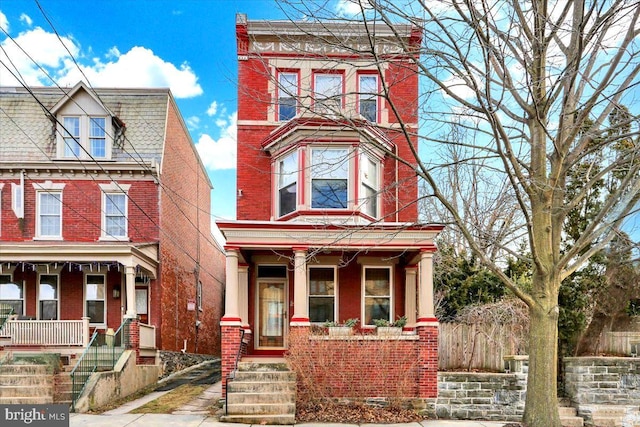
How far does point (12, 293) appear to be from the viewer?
17.4 meters

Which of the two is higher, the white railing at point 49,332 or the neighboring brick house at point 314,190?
the neighboring brick house at point 314,190

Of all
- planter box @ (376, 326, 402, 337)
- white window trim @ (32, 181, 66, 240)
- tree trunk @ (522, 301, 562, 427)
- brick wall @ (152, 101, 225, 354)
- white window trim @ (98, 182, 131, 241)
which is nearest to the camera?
tree trunk @ (522, 301, 562, 427)

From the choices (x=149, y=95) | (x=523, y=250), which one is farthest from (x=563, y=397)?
(x=149, y=95)

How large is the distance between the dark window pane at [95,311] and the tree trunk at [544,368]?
13.8 meters

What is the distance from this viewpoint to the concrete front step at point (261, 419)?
10.5m

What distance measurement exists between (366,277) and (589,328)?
19.1ft

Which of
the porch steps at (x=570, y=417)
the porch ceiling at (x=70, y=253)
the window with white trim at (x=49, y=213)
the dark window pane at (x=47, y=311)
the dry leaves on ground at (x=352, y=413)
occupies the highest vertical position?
the window with white trim at (x=49, y=213)

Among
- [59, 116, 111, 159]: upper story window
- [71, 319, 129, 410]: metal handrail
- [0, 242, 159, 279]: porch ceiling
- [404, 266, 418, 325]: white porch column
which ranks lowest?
[71, 319, 129, 410]: metal handrail

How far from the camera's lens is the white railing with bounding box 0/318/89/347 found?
14898 mm

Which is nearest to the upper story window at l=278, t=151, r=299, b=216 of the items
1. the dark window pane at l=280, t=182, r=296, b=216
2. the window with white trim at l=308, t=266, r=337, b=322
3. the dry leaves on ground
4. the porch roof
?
the dark window pane at l=280, t=182, r=296, b=216

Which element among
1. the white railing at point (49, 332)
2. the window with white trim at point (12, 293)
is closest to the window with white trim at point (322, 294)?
the white railing at point (49, 332)

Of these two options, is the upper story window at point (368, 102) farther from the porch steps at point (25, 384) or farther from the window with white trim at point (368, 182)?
the porch steps at point (25, 384)

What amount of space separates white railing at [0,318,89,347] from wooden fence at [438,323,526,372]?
10099 millimetres

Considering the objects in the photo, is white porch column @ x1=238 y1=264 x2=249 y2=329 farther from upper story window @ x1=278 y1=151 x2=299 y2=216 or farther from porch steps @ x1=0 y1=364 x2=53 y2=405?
porch steps @ x1=0 y1=364 x2=53 y2=405
